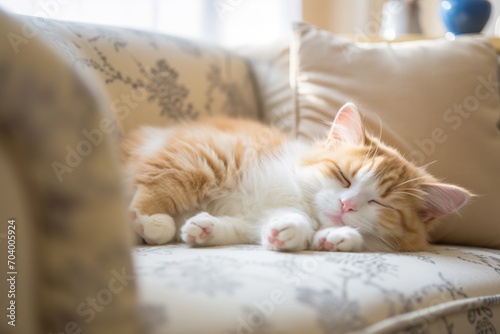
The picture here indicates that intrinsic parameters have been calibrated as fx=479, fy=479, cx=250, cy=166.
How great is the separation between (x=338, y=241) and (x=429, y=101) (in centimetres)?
65

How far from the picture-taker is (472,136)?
1.50 m

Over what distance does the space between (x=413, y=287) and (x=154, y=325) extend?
50 cm

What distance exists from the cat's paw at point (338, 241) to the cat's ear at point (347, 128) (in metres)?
0.33

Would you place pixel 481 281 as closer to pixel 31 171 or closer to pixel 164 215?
pixel 164 215

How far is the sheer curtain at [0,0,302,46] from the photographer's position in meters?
1.79

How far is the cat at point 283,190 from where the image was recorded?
4.10 feet

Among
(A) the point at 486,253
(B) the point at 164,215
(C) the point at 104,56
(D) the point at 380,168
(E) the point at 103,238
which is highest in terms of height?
(C) the point at 104,56

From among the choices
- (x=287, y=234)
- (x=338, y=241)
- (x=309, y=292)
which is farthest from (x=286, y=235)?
(x=309, y=292)

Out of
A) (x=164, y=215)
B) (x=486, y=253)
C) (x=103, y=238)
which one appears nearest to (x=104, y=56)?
(x=164, y=215)

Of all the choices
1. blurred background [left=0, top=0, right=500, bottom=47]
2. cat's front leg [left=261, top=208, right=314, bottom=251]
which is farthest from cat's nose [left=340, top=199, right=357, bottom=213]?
blurred background [left=0, top=0, right=500, bottom=47]

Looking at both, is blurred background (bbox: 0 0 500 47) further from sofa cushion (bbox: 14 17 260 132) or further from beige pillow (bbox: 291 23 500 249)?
beige pillow (bbox: 291 23 500 249)

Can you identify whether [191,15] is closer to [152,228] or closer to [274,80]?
[274,80]

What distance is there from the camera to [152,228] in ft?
4.07

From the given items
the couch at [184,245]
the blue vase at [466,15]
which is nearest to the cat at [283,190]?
the couch at [184,245]
